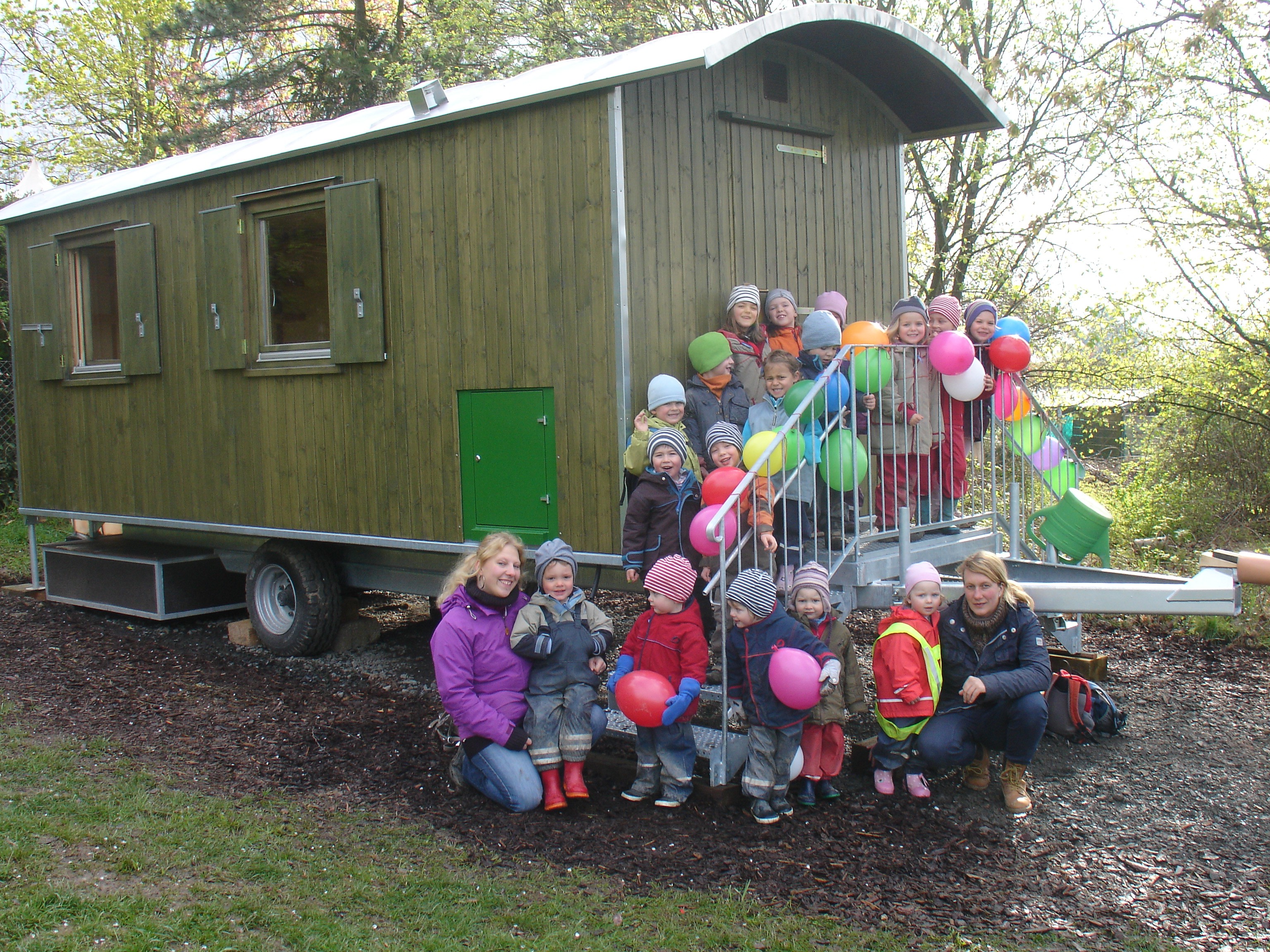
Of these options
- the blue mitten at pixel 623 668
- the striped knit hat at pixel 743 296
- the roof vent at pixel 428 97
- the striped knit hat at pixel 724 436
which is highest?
the roof vent at pixel 428 97

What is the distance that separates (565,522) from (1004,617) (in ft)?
7.10

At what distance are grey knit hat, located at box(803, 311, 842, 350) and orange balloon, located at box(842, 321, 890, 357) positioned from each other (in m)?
0.05

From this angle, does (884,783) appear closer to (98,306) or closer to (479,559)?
(479,559)

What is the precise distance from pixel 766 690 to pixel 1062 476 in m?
2.83

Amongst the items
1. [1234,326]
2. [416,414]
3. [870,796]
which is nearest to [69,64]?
[416,414]

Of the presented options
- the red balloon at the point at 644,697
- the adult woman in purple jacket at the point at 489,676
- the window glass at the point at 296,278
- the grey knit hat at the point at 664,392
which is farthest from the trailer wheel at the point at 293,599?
the red balloon at the point at 644,697

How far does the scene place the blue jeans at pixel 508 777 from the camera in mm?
4359

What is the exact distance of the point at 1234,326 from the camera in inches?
372

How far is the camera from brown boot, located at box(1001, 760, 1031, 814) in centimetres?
429

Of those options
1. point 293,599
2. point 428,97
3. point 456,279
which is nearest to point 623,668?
point 456,279

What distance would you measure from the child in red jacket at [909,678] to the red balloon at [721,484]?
85cm

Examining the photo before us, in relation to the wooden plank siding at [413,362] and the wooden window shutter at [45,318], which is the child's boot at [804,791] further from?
the wooden window shutter at [45,318]

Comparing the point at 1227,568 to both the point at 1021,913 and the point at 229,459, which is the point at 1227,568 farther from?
the point at 229,459

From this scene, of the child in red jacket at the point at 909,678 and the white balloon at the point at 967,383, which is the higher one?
the white balloon at the point at 967,383
